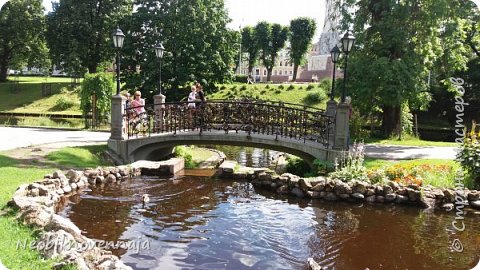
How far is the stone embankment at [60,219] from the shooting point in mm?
5359

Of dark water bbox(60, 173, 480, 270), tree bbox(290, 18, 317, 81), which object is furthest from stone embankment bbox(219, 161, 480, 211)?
tree bbox(290, 18, 317, 81)

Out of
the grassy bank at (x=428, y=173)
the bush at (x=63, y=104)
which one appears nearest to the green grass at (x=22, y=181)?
the grassy bank at (x=428, y=173)

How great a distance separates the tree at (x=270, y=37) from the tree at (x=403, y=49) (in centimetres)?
4006

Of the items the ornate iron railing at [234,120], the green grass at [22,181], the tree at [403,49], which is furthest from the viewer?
the tree at [403,49]

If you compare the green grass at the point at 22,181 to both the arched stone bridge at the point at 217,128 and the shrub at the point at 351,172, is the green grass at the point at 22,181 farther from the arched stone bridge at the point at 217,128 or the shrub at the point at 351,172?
the shrub at the point at 351,172

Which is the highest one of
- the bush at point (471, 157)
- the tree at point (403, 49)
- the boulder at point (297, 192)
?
the tree at point (403, 49)

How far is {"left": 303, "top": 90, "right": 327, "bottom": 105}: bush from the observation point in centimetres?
3734

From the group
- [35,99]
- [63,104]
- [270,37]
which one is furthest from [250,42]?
[35,99]

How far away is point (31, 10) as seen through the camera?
44531 mm

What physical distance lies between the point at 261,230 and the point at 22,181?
5485mm

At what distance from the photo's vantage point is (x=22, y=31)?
43.7 metres

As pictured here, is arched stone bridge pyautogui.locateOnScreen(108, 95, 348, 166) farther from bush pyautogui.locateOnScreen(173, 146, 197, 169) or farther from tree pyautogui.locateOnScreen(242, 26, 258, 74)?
tree pyautogui.locateOnScreen(242, 26, 258, 74)

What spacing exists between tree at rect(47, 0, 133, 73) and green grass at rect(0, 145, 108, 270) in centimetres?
2608

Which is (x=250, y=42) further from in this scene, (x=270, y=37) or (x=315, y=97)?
(x=315, y=97)
